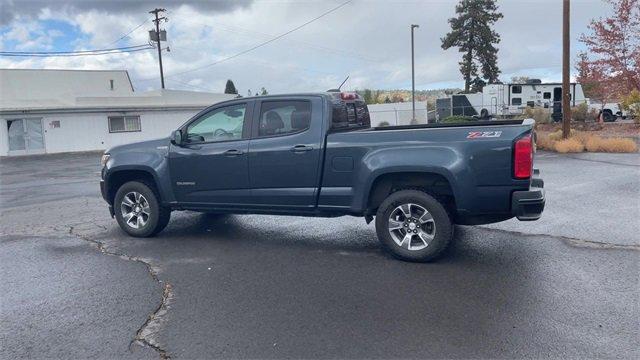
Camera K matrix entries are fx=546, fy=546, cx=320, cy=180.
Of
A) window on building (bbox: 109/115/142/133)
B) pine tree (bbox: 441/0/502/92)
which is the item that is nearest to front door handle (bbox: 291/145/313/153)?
window on building (bbox: 109/115/142/133)

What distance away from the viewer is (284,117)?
6.75 metres

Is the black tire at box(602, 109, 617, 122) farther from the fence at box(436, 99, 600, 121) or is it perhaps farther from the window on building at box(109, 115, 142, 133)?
the window on building at box(109, 115, 142, 133)

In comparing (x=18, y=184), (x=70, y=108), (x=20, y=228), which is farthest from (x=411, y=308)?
(x=70, y=108)

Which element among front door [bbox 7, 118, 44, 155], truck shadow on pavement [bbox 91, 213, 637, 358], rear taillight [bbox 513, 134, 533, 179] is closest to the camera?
truck shadow on pavement [bbox 91, 213, 637, 358]

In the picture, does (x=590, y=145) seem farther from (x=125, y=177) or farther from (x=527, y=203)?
(x=125, y=177)

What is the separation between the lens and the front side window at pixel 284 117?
21.7 ft

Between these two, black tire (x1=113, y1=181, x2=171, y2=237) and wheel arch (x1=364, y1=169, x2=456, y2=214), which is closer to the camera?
wheel arch (x1=364, y1=169, x2=456, y2=214)

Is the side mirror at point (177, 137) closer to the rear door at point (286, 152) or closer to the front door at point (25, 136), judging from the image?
the rear door at point (286, 152)

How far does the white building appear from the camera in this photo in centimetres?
2986

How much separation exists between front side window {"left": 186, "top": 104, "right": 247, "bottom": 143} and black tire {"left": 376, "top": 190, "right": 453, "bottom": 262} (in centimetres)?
216

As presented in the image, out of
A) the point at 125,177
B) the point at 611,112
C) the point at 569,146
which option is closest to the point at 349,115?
the point at 125,177

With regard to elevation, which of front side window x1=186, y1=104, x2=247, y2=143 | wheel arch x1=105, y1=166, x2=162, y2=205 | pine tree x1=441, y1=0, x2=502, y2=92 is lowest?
wheel arch x1=105, y1=166, x2=162, y2=205

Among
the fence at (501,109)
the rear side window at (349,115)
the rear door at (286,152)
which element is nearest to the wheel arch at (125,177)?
the rear door at (286,152)

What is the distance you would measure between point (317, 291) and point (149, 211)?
3324 mm
